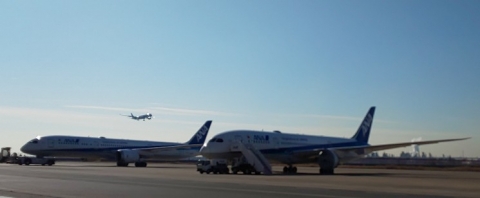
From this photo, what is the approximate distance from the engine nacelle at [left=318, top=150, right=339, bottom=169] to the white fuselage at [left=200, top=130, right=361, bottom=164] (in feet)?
6.47

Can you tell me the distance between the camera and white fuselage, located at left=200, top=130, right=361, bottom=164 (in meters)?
46.2

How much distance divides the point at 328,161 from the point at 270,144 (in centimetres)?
505

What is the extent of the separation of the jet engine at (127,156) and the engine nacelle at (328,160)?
30.7m

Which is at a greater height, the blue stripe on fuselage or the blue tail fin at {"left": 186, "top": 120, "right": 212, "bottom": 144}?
the blue tail fin at {"left": 186, "top": 120, "right": 212, "bottom": 144}

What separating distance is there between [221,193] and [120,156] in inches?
2019

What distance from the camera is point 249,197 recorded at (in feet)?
65.6

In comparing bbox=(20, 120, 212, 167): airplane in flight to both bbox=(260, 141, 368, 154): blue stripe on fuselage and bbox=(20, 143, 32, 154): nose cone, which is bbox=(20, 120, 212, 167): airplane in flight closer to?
bbox=(20, 143, 32, 154): nose cone

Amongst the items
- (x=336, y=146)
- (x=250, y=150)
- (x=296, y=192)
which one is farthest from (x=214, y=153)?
(x=296, y=192)

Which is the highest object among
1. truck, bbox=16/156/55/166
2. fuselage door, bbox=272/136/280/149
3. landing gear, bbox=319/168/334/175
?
fuselage door, bbox=272/136/280/149

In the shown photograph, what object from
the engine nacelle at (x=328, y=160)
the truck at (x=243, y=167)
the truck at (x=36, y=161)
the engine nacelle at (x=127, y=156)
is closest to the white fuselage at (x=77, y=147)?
the truck at (x=36, y=161)

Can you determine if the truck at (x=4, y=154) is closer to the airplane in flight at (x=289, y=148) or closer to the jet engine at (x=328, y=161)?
the airplane in flight at (x=289, y=148)

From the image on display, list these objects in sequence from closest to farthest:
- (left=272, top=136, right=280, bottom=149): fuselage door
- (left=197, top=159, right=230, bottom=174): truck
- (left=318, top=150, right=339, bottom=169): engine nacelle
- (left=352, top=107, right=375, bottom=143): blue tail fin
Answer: (left=197, top=159, right=230, bottom=174): truck, (left=318, top=150, right=339, bottom=169): engine nacelle, (left=272, top=136, right=280, bottom=149): fuselage door, (left=352, top=107, right=375, bottom=143): blue tail fin

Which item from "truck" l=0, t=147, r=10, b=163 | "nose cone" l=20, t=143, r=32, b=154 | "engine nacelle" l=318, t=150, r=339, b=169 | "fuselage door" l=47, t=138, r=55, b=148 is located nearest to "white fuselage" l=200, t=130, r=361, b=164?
"engine nacelle" l=318, t=150, r=339, b=169

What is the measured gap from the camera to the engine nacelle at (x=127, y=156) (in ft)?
232
